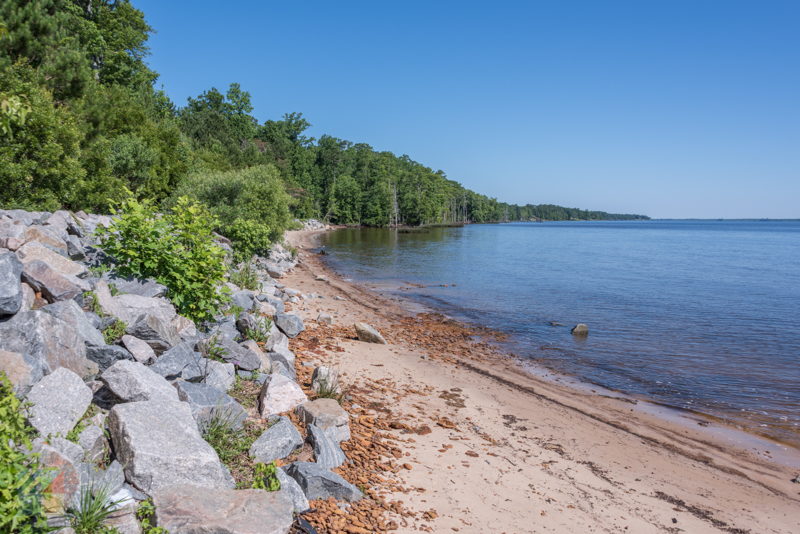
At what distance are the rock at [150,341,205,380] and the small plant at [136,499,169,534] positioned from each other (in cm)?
219

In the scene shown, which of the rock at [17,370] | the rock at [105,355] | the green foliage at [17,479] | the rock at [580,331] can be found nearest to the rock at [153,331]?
the rock at [105,355]

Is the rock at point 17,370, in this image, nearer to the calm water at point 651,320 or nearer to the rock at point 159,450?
the rock at point 159,450

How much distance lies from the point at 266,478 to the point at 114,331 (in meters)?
2.95

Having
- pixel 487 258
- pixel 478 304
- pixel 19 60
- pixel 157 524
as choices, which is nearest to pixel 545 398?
pixel 157 524

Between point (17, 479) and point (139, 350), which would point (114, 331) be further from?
point (17, 479)

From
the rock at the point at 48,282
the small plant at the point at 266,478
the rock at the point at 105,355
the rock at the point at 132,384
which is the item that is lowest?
the small plant at the point at 266,478

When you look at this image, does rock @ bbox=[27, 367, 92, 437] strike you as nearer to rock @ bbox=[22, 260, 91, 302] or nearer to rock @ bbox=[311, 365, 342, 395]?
rock @ bbox=[22, 260, 91, 302]

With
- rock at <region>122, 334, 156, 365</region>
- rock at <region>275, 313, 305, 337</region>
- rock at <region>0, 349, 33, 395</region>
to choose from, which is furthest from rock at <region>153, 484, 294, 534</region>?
rock at <region>275, 313, 305, 337</region>

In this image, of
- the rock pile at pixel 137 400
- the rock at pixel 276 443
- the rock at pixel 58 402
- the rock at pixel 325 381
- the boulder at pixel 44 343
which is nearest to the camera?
the rock pile at pixel 137 400

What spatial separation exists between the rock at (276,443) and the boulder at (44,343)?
205cm

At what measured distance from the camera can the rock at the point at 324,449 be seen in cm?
592

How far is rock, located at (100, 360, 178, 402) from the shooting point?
5.11m

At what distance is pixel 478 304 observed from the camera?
22.6 m

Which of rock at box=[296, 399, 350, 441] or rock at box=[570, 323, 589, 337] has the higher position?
rock at box=[296, 399, 350, 441]
